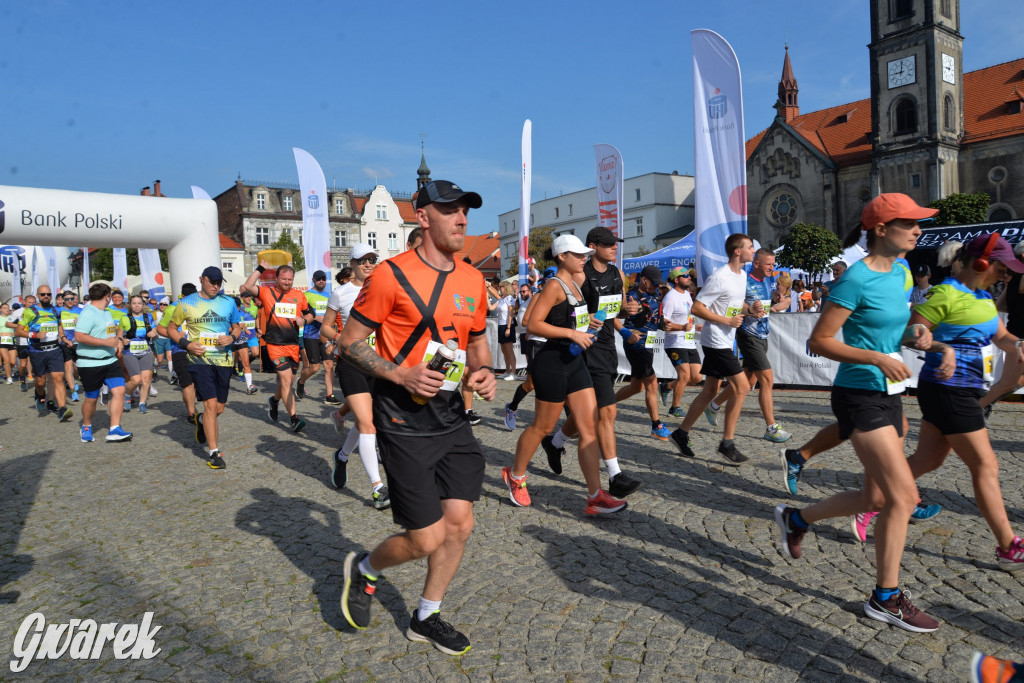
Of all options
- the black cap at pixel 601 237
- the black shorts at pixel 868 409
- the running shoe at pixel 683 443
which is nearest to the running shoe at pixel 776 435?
the running shoe at pixel 683 443

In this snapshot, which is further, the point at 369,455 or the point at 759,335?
the point at 759,335

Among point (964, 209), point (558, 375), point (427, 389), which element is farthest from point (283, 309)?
point (964, 209)

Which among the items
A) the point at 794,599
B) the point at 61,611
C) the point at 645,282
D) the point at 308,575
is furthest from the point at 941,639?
the point at 645,282

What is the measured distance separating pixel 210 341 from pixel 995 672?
7.17 meters

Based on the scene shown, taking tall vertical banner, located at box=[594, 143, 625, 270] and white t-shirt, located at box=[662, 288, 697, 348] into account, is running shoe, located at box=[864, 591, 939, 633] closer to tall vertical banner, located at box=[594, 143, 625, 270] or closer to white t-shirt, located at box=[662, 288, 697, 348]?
white t-shirt, located at box=[662, 288, 697, 348]

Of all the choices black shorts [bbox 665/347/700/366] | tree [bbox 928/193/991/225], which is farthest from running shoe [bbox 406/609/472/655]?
tree [bbox 928/193/991/225]

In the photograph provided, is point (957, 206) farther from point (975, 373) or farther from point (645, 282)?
point (975, 373)

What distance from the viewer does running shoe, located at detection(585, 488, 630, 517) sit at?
5.14m

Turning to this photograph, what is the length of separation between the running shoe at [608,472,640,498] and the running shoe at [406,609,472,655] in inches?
90.8

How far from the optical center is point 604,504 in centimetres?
516

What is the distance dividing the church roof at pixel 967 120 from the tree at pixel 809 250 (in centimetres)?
1979

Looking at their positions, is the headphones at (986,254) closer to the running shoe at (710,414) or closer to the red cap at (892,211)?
the red cap at (892,211)

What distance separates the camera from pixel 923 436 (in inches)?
168

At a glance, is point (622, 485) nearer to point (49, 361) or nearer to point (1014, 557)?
point (1014, 557)
